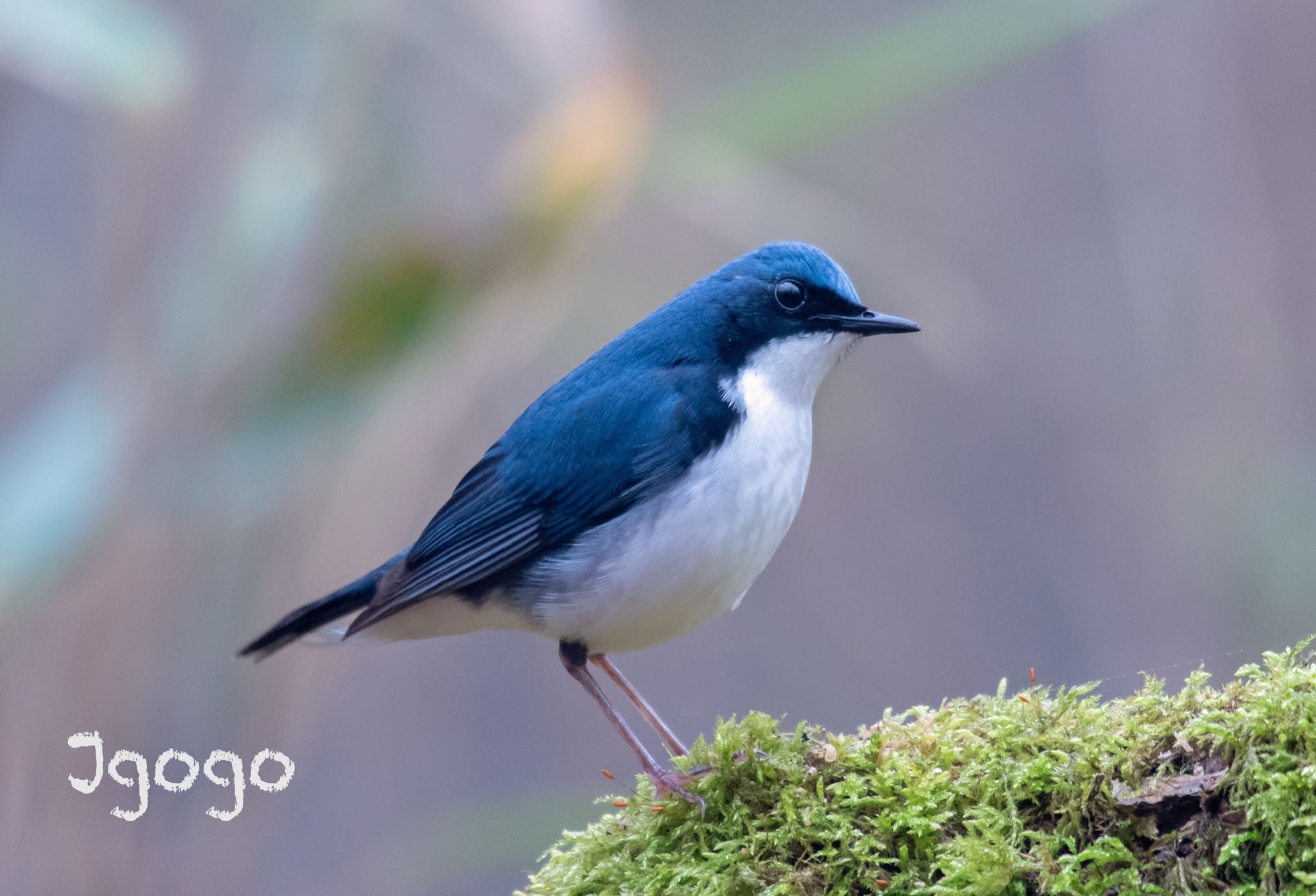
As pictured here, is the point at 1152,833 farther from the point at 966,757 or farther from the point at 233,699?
the point at 233,699

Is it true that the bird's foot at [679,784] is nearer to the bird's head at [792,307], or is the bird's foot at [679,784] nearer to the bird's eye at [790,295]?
the bird's head at [792,307]

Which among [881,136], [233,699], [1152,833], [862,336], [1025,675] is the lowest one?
[1152,833]

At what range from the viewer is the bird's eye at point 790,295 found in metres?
3.42

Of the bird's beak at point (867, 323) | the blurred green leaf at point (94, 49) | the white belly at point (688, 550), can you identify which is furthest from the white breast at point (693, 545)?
the blurred green leaf at point (94, 49)

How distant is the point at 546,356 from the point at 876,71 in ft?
9.80

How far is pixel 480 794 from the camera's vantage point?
694 cm

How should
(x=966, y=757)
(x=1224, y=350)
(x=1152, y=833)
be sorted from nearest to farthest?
1. (x=1152, y=833)
2. (x=966, y=757)
3. (x=1224, y=350)

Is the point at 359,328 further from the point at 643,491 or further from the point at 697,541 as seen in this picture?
the point at 697,541

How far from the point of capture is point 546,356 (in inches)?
241

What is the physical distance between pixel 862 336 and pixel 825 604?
141 inches

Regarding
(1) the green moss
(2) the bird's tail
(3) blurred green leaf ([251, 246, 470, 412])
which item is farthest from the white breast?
(3) blurred green leaf ([251, 246, 470, 412])

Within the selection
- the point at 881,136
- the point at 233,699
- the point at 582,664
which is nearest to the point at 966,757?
the point at 582,664

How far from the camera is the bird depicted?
3078mm

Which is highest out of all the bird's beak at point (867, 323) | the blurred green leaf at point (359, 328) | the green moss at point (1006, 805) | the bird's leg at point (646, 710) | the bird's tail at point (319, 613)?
the blurred green leaf at point (359, 328)
